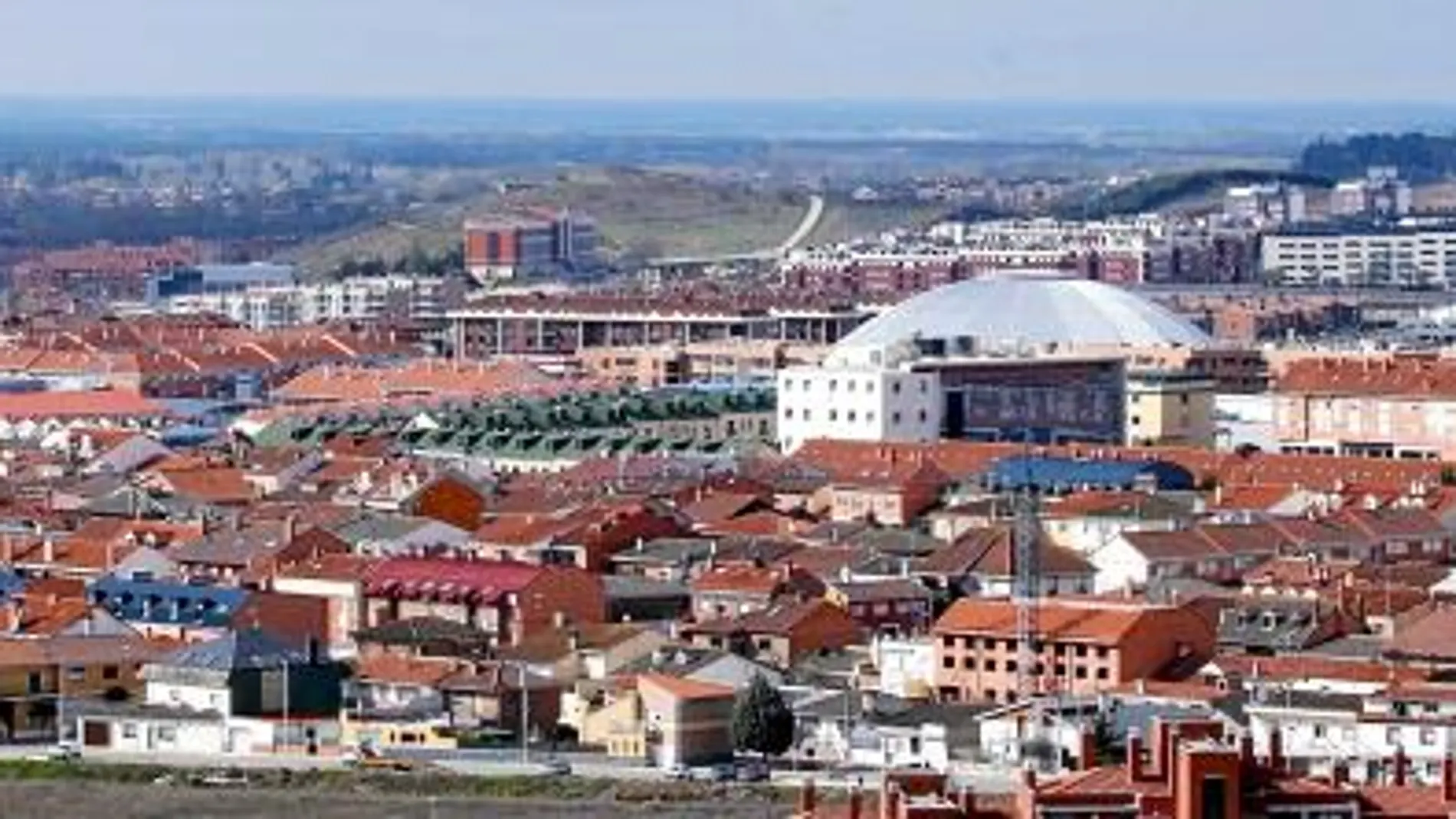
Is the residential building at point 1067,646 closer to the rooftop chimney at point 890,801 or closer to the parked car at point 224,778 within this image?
the parked car at point 224,778

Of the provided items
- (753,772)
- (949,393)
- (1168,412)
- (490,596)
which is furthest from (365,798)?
(1168,412)

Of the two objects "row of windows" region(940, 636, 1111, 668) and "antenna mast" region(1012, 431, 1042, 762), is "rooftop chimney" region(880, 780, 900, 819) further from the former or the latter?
"row of windows" region(940, 636, 1111, 668)

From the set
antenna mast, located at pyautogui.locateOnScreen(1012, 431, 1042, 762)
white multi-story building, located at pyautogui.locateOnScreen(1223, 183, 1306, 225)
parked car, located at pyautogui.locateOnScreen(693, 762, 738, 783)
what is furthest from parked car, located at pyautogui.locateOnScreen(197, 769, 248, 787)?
white multi-story building, located at pyautogui.locateOnScreen(1223, 183, 1306, 225)

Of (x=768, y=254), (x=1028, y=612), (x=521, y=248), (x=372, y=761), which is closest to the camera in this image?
(x=372, y=761)

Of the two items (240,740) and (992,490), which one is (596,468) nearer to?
(992,490)

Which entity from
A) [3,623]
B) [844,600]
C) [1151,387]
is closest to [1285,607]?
[844,600]

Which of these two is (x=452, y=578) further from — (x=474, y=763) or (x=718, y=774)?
(x=718, y=774)
